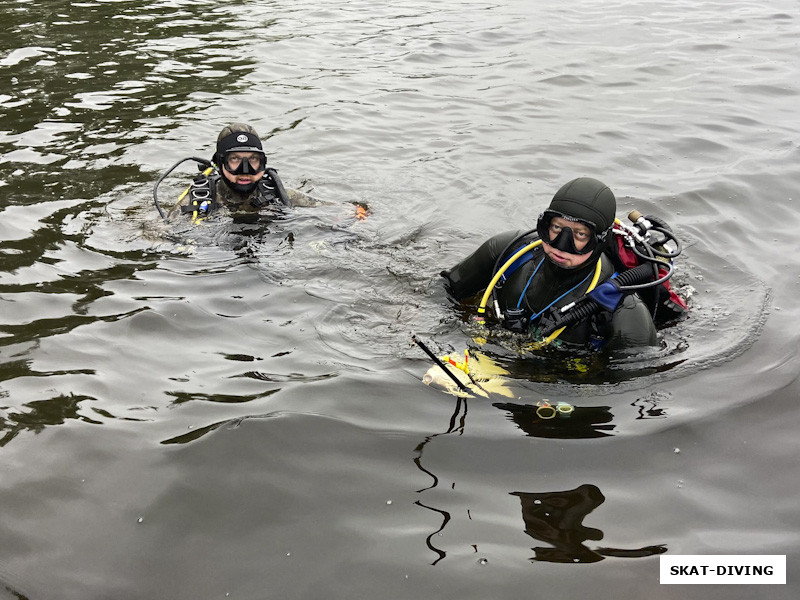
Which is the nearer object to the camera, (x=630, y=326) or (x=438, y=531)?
(x=438, y=531)

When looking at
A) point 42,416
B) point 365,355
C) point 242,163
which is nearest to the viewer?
point 42,416

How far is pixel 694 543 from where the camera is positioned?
340 centimetres

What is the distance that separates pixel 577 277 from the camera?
5.06 meters

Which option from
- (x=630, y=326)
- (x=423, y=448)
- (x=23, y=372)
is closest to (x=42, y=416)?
(x=23, y=372)

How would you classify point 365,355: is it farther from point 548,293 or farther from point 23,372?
point 23,372

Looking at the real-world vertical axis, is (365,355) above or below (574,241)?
below

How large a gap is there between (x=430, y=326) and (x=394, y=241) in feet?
6.06

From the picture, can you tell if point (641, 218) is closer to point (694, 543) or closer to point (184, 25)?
point (694, 543)

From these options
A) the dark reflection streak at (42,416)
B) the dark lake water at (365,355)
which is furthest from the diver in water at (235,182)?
the dark reflection streak at (42,416)

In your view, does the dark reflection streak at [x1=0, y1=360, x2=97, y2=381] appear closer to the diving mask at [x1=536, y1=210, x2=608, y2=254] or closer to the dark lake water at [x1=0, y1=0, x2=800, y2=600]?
the dark lake water at [x1=0, y1=0, x2=800, y2=600]

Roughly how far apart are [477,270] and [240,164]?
279 cm

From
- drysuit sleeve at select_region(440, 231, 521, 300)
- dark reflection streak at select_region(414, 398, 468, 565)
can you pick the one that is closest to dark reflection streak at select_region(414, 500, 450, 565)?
dark reflection streak at select_region(414, 398, 468, 565)

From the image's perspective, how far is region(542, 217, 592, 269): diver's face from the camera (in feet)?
15.6

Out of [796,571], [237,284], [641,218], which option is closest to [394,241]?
[237,284]
